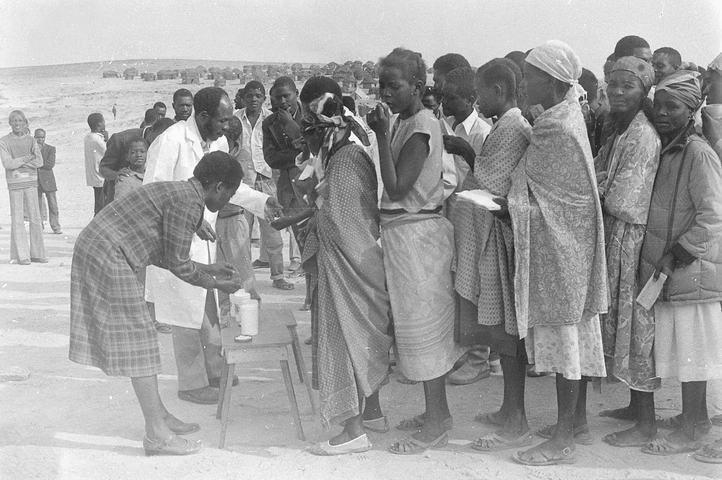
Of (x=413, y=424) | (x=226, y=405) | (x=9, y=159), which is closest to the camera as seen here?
(x=226, y=405)

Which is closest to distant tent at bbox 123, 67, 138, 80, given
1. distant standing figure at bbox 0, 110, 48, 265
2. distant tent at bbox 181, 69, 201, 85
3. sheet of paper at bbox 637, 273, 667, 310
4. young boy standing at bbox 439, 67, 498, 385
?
distant tent at bbox 181, 69, 201, 85

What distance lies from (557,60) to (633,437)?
2.02 meters

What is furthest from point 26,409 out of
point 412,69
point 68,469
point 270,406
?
point 412,69

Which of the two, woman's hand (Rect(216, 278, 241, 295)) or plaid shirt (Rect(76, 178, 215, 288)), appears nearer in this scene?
plaid shirt (Rect(76, 178, 215, 288))

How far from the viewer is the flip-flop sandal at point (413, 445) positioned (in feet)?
12.6

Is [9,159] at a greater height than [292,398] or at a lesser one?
greater

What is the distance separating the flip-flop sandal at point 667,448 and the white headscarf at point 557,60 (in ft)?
6.28

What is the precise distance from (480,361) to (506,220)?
62.2 inches

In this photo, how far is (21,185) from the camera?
937 cm

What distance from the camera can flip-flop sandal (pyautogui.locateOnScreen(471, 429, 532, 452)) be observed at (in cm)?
386

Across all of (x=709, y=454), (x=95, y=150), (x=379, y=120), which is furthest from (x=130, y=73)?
(x=709, y=454)

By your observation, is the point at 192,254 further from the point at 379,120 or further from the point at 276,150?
the point at 276,150

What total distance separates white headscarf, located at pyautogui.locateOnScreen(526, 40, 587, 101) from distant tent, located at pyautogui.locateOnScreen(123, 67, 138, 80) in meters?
34.7

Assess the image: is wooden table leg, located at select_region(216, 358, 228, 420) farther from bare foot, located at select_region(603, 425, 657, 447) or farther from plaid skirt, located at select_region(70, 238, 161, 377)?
bare foot, located at select_region(603, 425, 657, 447)
